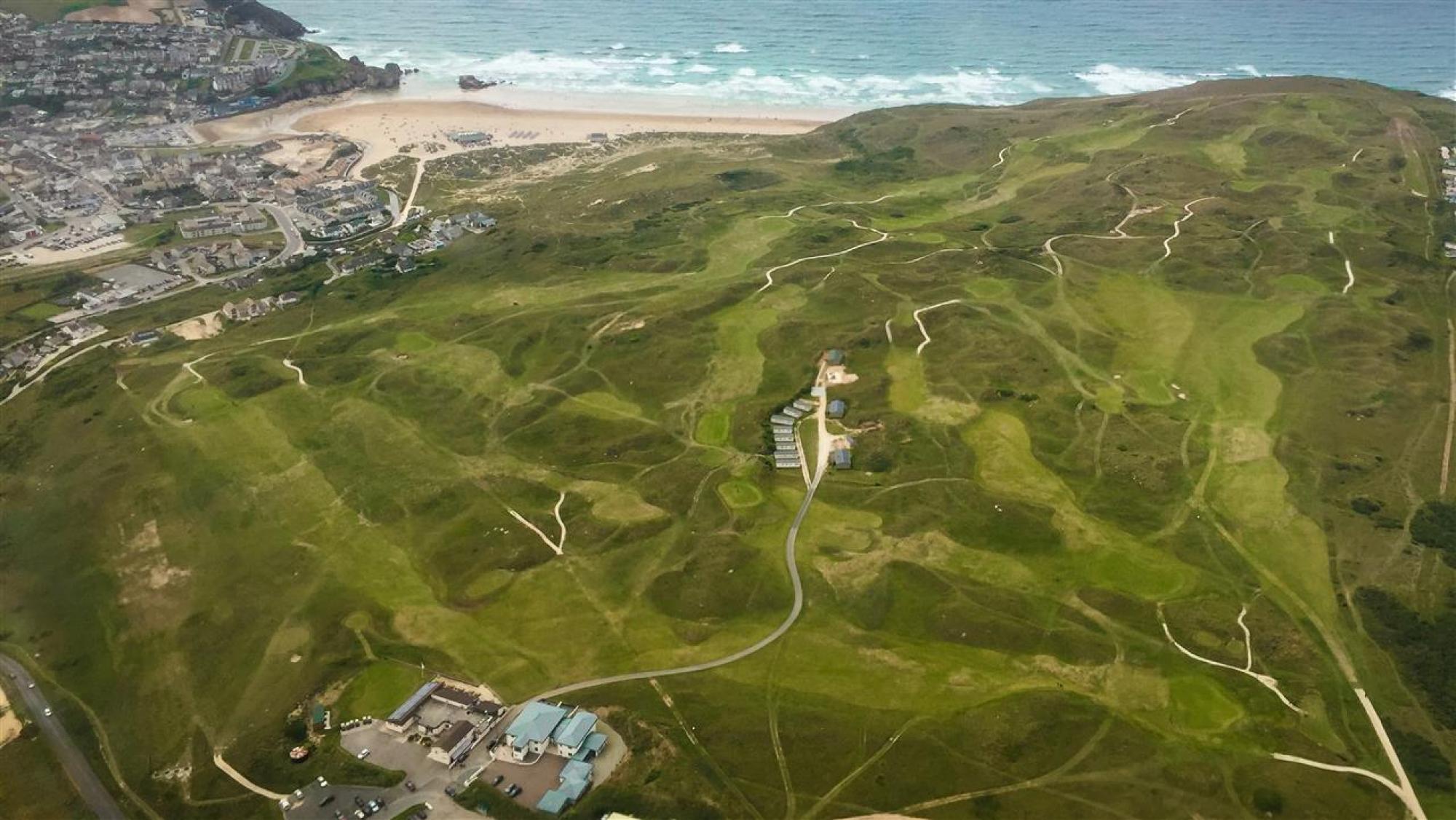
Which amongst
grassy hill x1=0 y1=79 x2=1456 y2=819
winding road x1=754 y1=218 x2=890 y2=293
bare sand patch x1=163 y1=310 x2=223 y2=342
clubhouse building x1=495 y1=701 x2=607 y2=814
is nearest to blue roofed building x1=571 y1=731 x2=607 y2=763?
clubhouse building x1=495 y1=701 x2=607 y2=814

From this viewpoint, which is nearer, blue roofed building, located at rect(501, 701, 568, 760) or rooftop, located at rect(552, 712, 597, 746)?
blue roofed building, located at rect(501, 701, 568, 760)

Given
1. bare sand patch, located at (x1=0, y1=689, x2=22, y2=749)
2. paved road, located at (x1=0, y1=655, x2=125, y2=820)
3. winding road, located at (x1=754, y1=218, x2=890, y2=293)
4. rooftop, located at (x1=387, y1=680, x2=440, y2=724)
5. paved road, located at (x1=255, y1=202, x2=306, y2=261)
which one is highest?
winding road, located at (x1=754, y1=218, x2=890, y2=293)

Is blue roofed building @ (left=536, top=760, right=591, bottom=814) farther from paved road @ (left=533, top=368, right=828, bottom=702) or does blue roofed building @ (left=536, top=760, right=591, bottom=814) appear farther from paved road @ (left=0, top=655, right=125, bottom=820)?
paved road @ (left=0, top=655, right=125, bottom=820)

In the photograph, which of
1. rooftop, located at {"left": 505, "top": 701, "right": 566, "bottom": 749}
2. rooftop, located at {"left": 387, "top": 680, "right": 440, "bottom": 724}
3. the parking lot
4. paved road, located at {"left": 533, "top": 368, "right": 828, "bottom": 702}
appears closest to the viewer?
the parking lot

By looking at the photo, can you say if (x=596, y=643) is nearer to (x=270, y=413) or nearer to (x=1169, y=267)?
(x=270, y=413)

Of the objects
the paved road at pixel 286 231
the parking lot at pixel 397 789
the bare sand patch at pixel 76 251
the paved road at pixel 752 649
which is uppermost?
the paved road at pixel 286 231

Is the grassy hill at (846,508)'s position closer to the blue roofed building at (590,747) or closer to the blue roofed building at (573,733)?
the blue roofed building at (590,747)

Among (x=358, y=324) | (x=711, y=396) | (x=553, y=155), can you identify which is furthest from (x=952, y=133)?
(x=358, y=324)

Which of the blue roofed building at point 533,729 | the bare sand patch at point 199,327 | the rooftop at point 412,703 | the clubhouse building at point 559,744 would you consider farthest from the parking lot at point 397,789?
the bare sand patch at point 199,327
